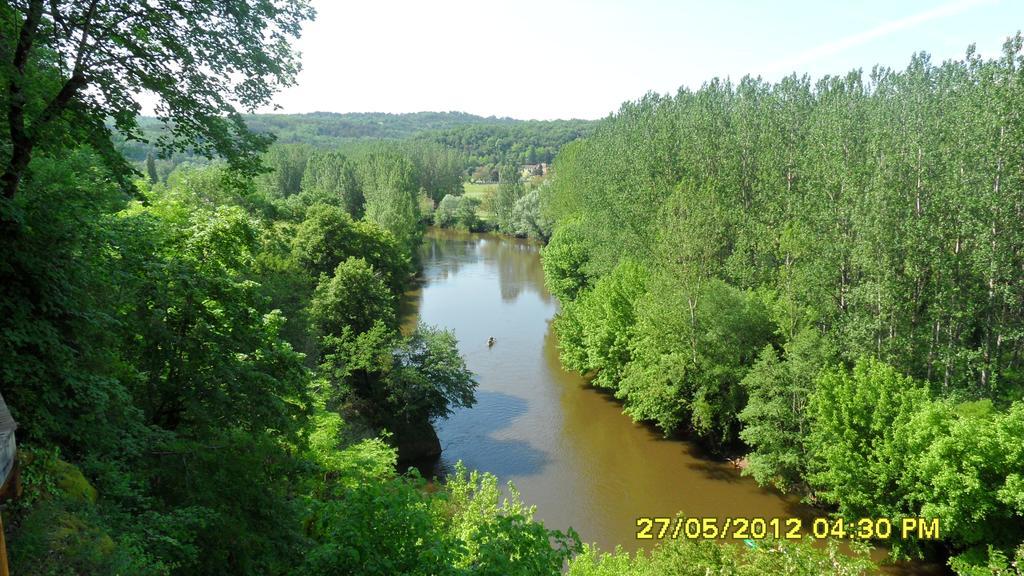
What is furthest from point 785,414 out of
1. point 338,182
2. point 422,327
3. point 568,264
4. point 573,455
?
point 338,182

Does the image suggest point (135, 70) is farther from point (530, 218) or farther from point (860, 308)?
point (530, 218)

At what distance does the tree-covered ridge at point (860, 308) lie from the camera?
17.3 metres

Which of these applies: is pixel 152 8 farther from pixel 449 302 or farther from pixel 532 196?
pixel 532 196

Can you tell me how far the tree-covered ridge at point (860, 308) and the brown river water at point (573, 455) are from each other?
4.19ft

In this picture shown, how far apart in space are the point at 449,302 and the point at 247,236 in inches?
1557

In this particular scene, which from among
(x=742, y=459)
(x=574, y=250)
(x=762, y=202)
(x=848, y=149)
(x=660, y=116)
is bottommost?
(x=742, y=459)

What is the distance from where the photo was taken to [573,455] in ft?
88.7

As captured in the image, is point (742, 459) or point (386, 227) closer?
point (742, 459)

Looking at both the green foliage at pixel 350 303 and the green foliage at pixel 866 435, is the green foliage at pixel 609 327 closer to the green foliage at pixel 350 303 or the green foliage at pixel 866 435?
the green foliage at pixel 350 303

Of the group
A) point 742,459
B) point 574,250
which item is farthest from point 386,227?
point 742,459

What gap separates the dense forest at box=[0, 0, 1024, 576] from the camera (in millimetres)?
7508

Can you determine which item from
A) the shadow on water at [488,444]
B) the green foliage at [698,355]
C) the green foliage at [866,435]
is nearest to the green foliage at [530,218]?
the shadow on water at [488,444]

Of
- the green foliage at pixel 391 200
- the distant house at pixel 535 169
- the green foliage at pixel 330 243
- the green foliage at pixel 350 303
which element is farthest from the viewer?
the distant house at pixel 535 169

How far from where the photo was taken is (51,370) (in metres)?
7.29
